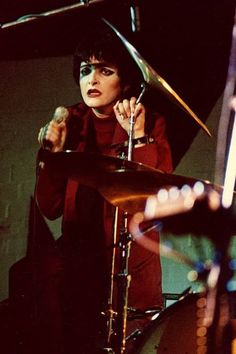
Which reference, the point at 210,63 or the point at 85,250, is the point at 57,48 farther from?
the point at 85,250

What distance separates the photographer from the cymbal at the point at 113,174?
73.1 inches

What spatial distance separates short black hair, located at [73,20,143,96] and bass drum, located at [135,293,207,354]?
1.54 metres

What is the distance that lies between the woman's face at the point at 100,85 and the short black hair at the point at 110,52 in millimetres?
35

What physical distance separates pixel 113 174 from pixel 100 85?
1.36 m

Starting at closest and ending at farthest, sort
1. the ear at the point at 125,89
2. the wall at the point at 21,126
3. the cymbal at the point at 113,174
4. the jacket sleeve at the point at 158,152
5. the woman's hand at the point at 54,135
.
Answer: the cymbal at the point at 113,174
the woman's hand at the point at 54,135
the jacket sleeve at the point at 158,152
the ear at the point at 125,89
the wall at the point at 21,126

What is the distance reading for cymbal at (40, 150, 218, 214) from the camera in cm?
186

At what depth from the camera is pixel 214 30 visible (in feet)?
11.0

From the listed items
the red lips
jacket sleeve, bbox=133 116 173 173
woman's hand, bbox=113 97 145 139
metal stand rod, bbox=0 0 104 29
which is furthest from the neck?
metal stand rod, bbox=0 0 104 29

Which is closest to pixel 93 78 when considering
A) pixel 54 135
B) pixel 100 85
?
pixel 100 85

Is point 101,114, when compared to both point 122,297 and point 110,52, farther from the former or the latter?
point 122,297

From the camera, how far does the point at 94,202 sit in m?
3.13

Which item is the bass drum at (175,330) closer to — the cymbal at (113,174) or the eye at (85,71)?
the cymbal at (113,174)

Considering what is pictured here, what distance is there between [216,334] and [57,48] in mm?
2337

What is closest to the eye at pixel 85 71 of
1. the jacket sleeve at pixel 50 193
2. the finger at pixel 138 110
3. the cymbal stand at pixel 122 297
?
the jacket sleeve at pixel 50 193
